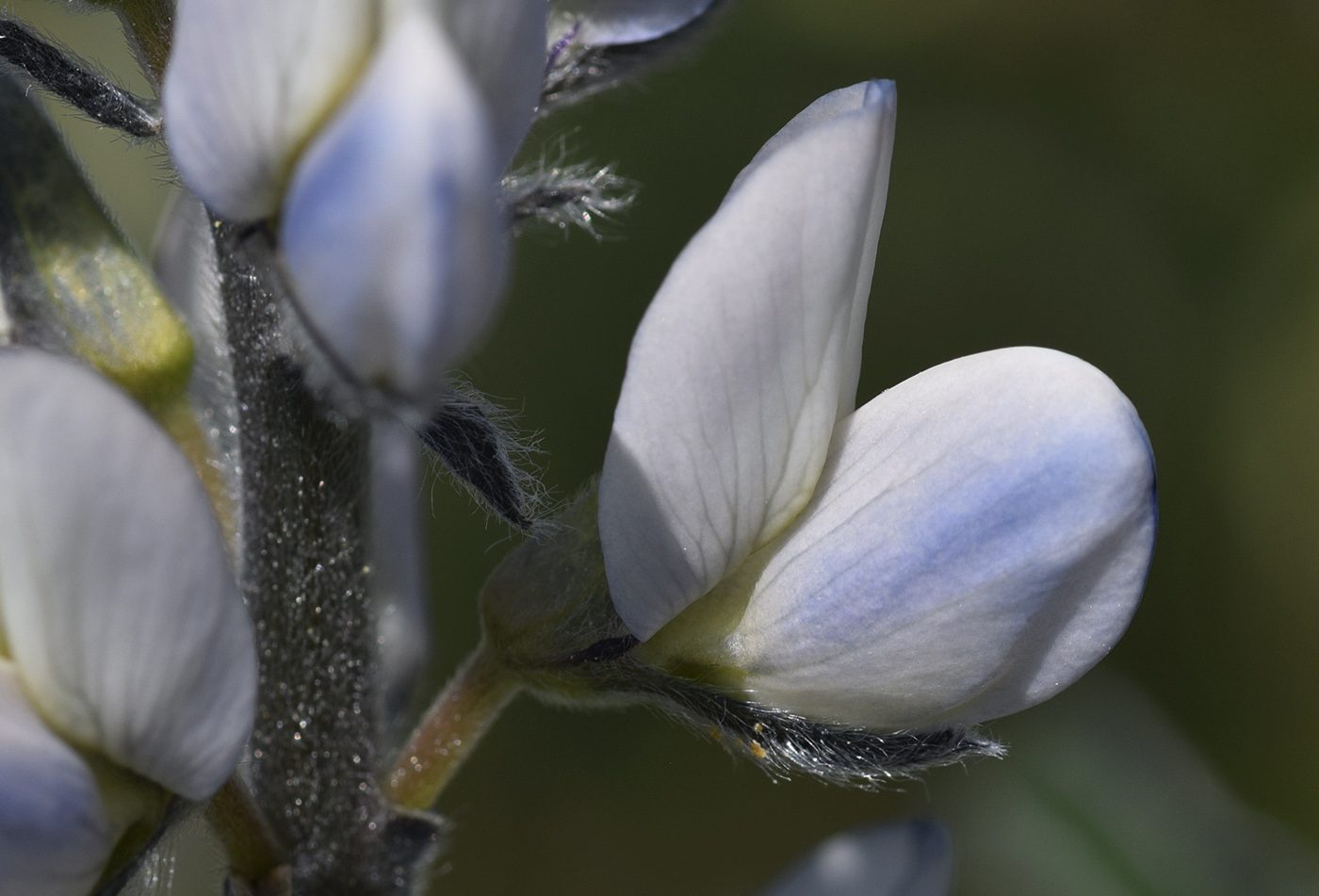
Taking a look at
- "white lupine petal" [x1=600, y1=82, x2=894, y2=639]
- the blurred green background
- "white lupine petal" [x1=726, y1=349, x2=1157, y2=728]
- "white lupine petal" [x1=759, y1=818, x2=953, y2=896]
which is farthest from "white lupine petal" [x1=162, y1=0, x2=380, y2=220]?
the blurred green background

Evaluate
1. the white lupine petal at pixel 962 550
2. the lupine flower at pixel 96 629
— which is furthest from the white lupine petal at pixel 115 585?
the white lupine petal at pixel 962 550

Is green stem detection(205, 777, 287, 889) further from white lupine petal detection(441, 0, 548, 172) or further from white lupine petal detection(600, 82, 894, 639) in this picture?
white lupine petal detection(441, 0, 548, 172)

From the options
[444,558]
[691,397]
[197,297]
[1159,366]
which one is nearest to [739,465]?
[691,397]

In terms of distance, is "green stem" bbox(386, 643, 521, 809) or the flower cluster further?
"green stem" bbox(386, 643, 521, 809)

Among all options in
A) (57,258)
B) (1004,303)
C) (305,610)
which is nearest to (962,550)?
(305,610)

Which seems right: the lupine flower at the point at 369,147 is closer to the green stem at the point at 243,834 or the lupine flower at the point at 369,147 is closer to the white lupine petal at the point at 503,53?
the white lupine petal at the point at 503,53
